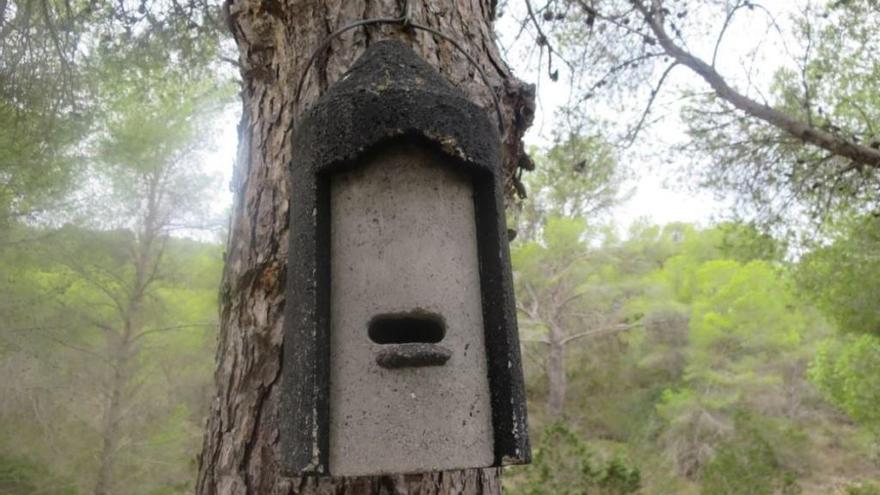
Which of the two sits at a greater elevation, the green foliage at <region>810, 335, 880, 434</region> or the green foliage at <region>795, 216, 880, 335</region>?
the green foliage at <region>795, 216, 880, 335</region>

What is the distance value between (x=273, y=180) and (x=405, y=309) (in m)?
0.72

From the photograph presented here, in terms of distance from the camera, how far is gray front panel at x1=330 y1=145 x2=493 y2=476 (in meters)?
1.36

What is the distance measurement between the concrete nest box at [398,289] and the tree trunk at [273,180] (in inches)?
12.0

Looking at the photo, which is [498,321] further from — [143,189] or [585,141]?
[143,189]

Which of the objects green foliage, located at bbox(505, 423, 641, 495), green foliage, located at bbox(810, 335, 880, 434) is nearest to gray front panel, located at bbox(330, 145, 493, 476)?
green foliage, located at bbox(505, 423, 641, 495)

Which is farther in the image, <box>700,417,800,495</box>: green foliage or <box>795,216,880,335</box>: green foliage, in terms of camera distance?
<box>795,216,880,335</box>: green foliage

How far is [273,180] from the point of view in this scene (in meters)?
1.91

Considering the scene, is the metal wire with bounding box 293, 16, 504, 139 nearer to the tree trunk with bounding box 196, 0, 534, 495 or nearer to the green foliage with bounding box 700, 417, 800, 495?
the tree trunk with bounding box 196, 0, 534, 495

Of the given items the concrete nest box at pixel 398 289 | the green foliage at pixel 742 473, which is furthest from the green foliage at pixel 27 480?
the concrete nest box at pixel 398 289

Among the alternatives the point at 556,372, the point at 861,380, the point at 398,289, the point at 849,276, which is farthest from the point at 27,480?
the point at 556,372

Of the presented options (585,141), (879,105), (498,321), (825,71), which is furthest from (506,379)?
(879,105)

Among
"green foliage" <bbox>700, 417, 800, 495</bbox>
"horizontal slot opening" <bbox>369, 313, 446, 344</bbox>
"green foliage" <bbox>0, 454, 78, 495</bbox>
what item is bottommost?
"green foliage" <bbox>700, 417, 800, 495</bbox>

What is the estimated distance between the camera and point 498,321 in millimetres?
1481

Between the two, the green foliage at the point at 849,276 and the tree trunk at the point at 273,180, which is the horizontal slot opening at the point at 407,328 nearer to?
the tree trunk at the point at 273,180
